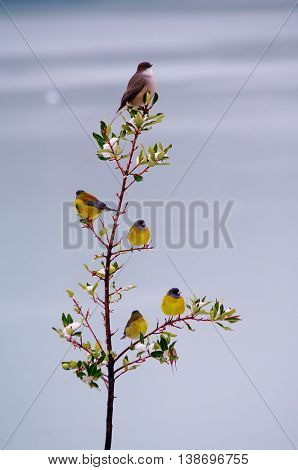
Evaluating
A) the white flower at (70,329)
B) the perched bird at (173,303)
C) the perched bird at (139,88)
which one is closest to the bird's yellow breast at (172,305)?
the perched bird at (173,303)

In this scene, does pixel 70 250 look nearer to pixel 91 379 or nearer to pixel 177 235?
pixel 177 235

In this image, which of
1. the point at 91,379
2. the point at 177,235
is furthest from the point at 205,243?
the point at 91,379

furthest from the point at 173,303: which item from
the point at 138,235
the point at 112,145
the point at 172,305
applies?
the point at 112,145

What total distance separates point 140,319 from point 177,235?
24cm

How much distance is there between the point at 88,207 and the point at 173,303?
19cm

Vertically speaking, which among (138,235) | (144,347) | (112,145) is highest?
(112,145)

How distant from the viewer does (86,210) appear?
3.22 ft

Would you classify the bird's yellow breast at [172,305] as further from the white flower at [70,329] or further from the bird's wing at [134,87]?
the bird's wing at [134,87]

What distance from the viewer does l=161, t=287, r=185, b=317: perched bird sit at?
0.97 meters

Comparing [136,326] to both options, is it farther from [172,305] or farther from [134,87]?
[134,87]

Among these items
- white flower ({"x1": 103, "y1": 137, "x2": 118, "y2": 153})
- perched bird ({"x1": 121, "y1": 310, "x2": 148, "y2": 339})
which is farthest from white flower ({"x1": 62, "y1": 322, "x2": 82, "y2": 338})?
white flower ({"x1": 103, "y1": 137, "x2": 118, "y2": 153})

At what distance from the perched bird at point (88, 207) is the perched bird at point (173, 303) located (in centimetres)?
15

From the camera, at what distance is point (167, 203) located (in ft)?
3.95
